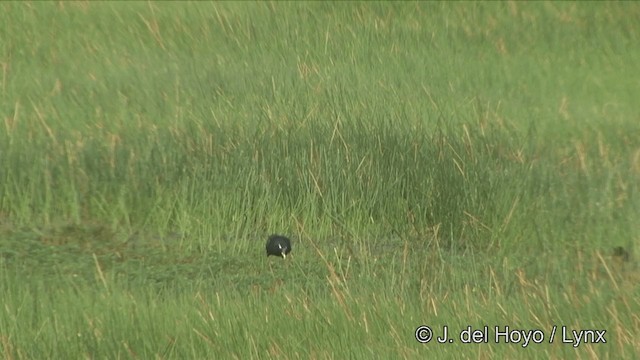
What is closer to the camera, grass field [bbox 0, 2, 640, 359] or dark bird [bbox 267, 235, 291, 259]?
grass field [bbox 0, 2, 640, 359]

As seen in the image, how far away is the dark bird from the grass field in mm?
77

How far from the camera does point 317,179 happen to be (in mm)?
7555

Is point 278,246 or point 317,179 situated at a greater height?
point 317,179

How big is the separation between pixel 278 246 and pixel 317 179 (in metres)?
0.68

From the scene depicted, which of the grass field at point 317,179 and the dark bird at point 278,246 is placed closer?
the grass field at point 317,179

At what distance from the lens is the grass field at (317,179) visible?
17.8 feet

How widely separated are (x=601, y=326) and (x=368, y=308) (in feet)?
3.04

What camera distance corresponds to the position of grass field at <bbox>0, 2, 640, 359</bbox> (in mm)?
5438

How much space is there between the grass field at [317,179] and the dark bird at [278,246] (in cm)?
8

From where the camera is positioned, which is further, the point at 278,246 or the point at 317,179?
the point at 317,179

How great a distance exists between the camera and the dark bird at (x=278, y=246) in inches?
276

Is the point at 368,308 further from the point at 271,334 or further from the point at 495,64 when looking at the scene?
the point at 495,64

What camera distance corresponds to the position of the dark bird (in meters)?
7.01

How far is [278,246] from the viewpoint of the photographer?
7004 mm
